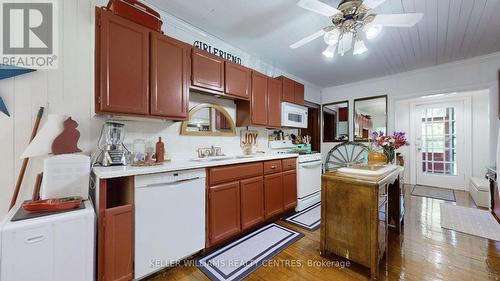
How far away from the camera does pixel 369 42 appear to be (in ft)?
8.84

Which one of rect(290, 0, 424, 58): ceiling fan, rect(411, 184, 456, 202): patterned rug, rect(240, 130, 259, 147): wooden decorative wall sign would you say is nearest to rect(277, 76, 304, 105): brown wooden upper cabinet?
rect(240, 130, 259, 147): wooden decorative wall sign

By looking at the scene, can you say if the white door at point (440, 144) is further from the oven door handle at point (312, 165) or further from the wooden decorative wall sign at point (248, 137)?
the wooden decorative wall sign at point (248, 137)

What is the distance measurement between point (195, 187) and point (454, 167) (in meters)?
5.62

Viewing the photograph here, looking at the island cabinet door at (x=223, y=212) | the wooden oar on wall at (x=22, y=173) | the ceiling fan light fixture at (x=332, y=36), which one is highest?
the ceiling fan light fixture at (x=332, y=36)

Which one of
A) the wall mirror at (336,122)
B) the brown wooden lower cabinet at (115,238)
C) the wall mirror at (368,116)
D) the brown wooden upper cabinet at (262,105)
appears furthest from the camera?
the wall mirror at (336,122)

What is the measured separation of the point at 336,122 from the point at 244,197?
345 centimetres

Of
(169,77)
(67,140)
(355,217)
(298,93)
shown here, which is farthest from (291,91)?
(67,140)

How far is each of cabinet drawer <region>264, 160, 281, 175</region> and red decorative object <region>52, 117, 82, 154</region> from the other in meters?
1.85

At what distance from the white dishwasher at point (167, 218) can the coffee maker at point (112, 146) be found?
38 centimetres

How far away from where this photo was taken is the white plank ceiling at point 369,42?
6.44 ft

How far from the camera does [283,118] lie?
321cm

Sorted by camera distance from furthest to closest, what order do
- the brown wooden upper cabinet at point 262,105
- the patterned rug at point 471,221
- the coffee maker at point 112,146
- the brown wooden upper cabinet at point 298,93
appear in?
1. the brown wooden upper cabinet at point 298,93
2. the brown wooden upper cabinet at point 262,105
3. the patterned rug at point 471,221
4. the coffee maker at point 112,146

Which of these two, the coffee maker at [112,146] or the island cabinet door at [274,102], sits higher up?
the island cabinet door at [274,102]

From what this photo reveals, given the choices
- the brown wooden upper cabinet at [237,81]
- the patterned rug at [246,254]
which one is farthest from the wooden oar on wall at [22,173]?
the brown wooden upper cabinet at [237,81]
